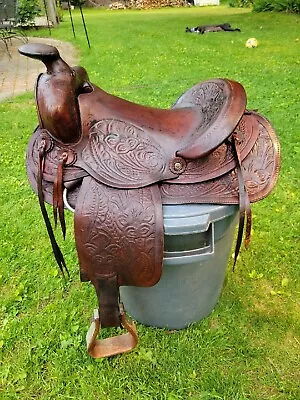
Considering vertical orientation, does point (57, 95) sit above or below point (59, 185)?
above

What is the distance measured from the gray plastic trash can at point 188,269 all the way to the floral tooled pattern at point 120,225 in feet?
0.19

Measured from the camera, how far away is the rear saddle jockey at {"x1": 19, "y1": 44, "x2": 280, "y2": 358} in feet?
3.99

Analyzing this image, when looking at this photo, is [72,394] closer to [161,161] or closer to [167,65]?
[161,161]

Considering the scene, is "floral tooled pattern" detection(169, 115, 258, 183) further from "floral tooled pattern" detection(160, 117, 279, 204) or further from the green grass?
the green grass

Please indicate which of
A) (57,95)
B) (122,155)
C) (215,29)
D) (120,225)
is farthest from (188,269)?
(215,29)

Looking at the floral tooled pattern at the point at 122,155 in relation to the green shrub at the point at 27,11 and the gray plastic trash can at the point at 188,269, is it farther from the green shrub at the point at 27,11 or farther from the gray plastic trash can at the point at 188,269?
the green shrub at the point at 27,11

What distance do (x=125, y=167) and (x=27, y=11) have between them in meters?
9.81

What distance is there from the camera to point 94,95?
4.25 feet

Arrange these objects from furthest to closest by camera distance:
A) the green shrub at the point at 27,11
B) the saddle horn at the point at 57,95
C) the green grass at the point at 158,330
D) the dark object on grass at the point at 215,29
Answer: the green shrub at the point at 27,11 < the dark object on grass at the point at 215,29 < the green grass at the point at 158,330 < the saddle horn at the point at 57,95

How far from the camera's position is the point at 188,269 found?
1.49m

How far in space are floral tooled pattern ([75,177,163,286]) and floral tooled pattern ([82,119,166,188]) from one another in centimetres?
4

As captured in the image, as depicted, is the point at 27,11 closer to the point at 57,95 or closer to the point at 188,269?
the point at 57,95

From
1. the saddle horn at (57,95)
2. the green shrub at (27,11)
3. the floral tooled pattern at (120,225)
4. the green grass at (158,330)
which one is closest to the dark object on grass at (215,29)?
the green shrub at (27,11)

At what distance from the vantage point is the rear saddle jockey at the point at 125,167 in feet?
3.99
